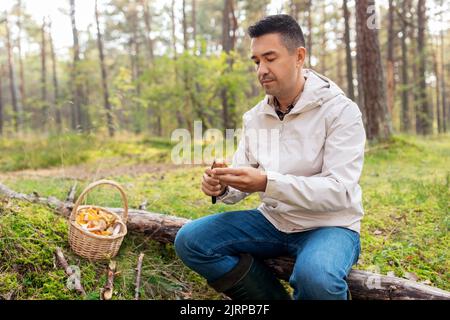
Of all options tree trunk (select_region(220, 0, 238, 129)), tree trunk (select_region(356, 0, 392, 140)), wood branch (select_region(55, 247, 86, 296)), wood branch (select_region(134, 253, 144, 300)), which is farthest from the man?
tree trunk (select_region(220, 0, 238, 129))

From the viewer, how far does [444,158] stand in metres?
7.51

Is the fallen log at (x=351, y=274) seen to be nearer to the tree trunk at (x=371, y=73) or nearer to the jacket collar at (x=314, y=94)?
the jacket collar at (x=314, y=94)

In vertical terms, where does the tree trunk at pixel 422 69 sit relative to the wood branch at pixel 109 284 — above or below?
above

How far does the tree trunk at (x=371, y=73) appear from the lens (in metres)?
7.92

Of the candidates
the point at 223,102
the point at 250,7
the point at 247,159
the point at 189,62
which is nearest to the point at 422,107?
the point at 250,7

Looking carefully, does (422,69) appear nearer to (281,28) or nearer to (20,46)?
(281,28)

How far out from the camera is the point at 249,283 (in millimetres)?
2527

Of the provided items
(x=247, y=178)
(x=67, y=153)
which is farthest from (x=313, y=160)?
(x=67, y=153)

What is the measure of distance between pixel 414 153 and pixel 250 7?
1426 cm

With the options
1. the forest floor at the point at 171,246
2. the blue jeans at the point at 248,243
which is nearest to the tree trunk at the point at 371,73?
the forest floor at the point at 171,246

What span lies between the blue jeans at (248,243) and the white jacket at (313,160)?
6 centimetres

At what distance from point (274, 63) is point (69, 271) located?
1.89m
